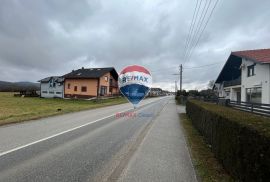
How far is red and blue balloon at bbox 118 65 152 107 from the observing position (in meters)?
21.6

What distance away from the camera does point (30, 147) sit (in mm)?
8188

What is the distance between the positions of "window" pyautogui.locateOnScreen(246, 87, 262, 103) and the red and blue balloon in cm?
1189

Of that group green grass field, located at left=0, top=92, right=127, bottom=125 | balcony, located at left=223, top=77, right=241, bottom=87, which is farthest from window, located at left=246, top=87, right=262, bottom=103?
green grass field, located at left=0, top=92, right=127, bottom=125

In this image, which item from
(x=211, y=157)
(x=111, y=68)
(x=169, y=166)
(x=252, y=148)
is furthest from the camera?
(x=111, y=68)

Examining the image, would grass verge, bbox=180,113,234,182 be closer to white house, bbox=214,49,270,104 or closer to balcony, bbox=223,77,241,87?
white house, bbox=214,49,270,104

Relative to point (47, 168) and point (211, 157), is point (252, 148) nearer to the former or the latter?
point (211, 157)

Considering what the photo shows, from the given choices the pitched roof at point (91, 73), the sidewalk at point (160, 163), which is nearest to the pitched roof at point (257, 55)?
the sidewalk at point (160, 163)

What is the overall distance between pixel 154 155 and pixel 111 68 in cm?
5205

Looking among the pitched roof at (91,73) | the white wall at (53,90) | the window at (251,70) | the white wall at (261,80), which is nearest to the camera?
the white wall at (261,80)

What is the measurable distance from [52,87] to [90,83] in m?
12.9

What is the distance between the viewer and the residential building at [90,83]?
5456cm

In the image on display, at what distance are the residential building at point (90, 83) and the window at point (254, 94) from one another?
3083 centimetres

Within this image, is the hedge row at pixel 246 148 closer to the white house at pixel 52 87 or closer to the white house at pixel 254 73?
the white house at pixel 254 73

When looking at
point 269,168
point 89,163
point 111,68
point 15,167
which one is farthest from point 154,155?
Answer: point 111,68
